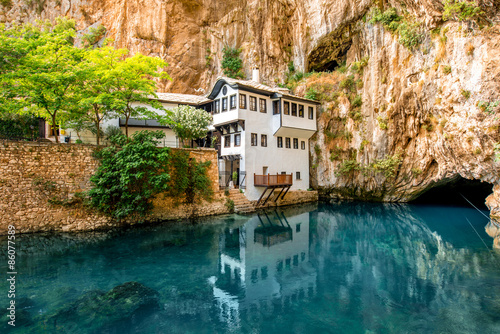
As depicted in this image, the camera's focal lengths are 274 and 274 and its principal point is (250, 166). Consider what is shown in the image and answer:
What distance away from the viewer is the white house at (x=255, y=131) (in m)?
23.3

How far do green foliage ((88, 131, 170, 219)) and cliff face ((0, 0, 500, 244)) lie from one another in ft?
57.8

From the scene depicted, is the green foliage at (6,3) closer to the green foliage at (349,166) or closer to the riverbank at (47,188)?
the riverbank at (47,188)

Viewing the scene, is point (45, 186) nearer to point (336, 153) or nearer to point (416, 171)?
point (336, 153)

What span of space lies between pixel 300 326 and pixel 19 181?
1631 cm

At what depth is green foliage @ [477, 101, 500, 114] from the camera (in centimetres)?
1324

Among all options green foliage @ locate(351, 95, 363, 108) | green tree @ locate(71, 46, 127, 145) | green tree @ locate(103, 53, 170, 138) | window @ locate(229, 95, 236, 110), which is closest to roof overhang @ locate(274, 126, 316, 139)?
green foliage @ locate(351, 95, 363, 108)

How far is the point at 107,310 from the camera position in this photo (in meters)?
7.77

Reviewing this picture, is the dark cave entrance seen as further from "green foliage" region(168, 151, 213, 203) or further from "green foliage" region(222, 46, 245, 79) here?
"green foliage" region(222, 46, 245, 79)

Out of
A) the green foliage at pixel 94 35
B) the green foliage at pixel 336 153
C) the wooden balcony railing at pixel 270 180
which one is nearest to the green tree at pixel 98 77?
the wooden balcony railing at pixel 270 180

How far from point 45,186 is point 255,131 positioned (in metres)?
15.4

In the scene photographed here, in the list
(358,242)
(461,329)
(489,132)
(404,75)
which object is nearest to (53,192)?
(358,242)

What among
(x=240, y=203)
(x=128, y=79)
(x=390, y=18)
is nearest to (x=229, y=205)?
(x=240, y=203)

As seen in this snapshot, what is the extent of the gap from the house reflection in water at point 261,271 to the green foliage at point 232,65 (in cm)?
2216

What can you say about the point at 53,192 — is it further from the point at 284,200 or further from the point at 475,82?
the point at 475,82
